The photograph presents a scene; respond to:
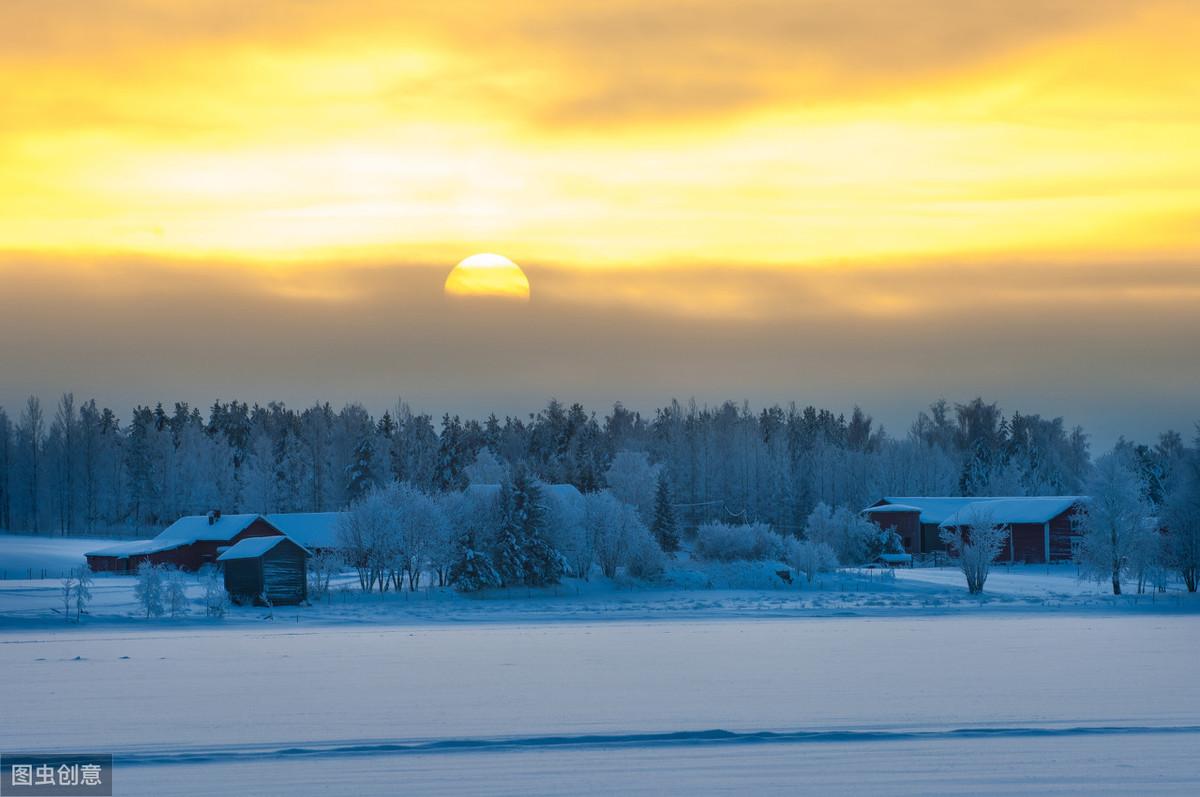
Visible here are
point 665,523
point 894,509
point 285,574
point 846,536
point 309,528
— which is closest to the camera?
point 285,574

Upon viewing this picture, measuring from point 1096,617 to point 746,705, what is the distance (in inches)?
1187

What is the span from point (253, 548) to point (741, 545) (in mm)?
31686

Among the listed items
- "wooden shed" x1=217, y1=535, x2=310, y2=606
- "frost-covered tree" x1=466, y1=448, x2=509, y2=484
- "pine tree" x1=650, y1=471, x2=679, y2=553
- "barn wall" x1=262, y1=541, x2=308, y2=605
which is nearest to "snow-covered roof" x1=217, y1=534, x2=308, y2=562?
"wooden shed" x1=217, y1=535, x2=310, y2=606

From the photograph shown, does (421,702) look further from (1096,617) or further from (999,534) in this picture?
(999,534)

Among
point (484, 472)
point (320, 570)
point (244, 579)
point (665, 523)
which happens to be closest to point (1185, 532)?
point (665, 523)

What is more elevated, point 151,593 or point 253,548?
point 253,548

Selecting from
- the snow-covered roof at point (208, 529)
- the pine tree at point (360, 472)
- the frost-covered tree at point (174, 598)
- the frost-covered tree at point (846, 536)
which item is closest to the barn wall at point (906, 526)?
the frost-covered tree at point (846, 536)

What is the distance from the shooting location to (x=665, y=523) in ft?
300

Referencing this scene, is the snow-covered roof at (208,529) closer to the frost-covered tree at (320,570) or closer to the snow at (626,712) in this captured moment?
the frost-covered tree at (320,570)

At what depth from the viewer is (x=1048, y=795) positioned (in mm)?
17391

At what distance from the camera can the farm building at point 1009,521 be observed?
84.7 m

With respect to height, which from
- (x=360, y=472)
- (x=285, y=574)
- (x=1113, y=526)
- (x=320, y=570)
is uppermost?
(x=360, y=472)

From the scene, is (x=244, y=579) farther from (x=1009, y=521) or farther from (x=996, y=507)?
(x=996, y=507)

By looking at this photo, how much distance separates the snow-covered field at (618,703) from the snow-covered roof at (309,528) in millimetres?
32571
